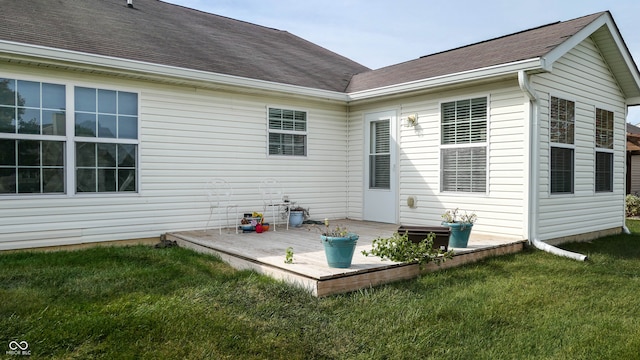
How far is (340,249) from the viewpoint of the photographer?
4.00 metres

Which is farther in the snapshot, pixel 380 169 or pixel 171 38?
pixel 380 169

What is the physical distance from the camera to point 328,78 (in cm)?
860

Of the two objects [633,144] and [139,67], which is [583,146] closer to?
[139,67]

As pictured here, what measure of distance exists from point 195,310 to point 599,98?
7.15 meters

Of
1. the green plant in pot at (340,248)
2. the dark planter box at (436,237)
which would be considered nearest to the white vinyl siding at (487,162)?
the dark planter box at (436,237)

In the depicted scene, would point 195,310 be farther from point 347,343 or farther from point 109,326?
point 347,343

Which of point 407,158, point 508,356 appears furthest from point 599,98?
point 508,356

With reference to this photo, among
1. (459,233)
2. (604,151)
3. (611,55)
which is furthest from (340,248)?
(611,55)

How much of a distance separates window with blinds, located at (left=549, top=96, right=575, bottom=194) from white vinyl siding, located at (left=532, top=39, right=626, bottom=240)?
10 centimetres

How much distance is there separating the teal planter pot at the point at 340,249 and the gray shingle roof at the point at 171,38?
3.66 metres

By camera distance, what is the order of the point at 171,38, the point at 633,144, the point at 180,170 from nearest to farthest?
the point at 180,170, the point at 171,38, the point at 633,144

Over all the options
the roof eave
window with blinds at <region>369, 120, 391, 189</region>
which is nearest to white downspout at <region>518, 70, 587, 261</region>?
the roof eave

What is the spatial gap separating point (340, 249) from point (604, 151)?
583 cm

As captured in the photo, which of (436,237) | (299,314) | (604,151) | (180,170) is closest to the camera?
(299,314)
